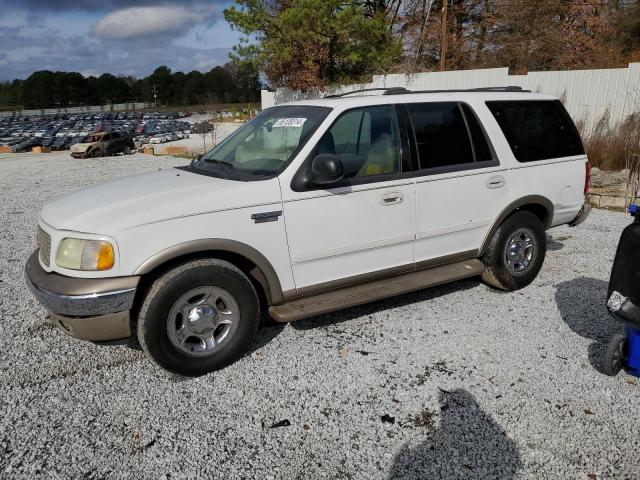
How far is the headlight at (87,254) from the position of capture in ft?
10.0

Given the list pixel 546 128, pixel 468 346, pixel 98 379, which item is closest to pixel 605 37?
pixel 546 128

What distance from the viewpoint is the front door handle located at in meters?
3.88

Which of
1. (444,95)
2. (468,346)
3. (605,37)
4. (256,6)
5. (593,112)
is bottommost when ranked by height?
(468,346)

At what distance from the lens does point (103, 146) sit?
25.1 metres

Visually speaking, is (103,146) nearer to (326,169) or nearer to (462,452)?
(326,169)

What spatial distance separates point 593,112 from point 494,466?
12.2m

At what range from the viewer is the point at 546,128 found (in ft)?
16.1

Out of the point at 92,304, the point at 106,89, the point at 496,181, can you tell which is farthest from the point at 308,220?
the point at 106,89

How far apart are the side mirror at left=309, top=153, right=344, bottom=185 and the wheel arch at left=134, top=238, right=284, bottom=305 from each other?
2.26 ft

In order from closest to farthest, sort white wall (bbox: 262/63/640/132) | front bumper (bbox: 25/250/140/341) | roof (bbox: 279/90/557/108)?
front bumper (bbox: 25/250/140/341) < roof (bbox: 279/90/557/108) < white wall (bbox: 262/63/640/132)

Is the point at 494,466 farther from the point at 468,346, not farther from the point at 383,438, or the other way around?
the point at 468,346

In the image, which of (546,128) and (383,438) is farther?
(546,128)

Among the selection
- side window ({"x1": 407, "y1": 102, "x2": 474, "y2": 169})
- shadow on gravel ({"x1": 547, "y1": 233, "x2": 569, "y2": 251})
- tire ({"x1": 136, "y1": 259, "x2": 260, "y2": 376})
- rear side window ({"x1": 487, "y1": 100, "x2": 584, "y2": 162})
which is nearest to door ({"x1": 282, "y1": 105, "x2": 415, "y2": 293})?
side window ({"x1": 407, "y1": 102, "x2": 474, "y2": 169})

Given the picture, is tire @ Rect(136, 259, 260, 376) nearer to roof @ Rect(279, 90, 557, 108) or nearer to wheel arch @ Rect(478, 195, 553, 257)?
roof @ Rect(279, 90, 557, 108)
